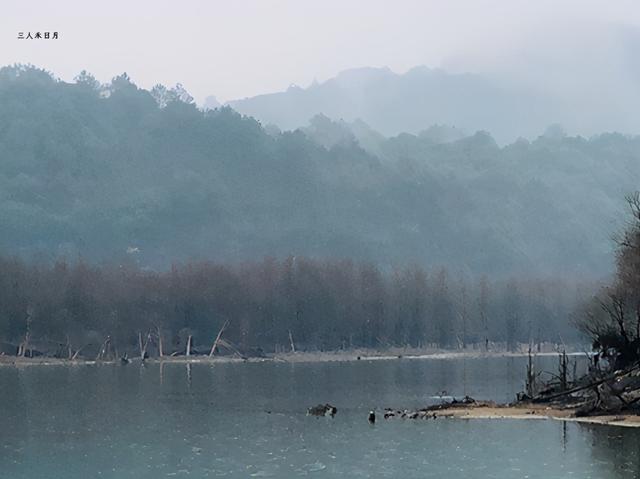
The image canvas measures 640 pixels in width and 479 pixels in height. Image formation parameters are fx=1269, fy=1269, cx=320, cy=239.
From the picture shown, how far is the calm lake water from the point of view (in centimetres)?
6481

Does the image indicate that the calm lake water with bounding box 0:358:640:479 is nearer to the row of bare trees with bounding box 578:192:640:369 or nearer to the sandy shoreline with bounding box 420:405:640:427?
the sandy shoreline with bounding box 420:405:640:427

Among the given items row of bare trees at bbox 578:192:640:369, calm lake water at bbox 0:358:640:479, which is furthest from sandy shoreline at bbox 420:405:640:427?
row of bare trees at bbox 578:192:640:369

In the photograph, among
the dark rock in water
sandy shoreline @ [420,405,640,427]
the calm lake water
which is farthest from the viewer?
the dark rock in water

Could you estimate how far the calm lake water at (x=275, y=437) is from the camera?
64812 mm

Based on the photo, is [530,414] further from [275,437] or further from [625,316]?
[275,437]

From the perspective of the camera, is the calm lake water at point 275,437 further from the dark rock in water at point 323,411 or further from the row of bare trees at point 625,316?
the row of bare trees at point 625,316

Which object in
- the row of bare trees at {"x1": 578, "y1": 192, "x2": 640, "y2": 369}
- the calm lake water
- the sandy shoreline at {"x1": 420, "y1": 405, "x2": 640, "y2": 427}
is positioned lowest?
the calm lake water

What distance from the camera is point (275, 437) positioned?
81.8 m

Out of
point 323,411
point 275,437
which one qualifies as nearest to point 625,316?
point 323,411

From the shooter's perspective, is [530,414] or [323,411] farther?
[323,411]

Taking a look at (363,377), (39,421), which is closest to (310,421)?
(39,421)

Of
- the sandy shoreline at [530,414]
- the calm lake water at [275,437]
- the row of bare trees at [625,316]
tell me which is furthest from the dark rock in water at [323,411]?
the row of bare trees at [625,316]

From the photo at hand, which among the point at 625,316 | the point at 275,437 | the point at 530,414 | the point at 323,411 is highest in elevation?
the point at 625,316

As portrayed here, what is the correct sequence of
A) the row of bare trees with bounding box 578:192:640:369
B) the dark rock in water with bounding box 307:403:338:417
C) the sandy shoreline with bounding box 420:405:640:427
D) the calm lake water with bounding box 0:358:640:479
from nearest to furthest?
the calm lake water with bounding box 0:358:640:479 → the sandy shoreline with bounding box 420:405:640:427 → the row of bare trees with bounding box 578:192:640:369 → the dark rock in water with bounding box 307:403:338:417
